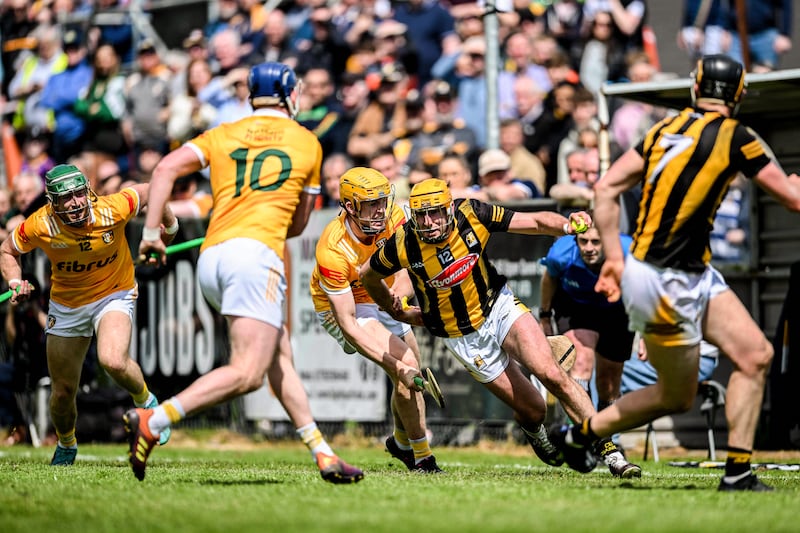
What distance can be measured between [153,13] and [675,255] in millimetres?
14397

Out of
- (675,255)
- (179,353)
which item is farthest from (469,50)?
(675,255)

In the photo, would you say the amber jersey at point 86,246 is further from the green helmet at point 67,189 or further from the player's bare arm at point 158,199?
the player's bare arm at point 158,199

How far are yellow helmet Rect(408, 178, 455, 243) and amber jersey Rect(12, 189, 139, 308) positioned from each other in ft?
8.70

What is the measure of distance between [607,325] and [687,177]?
3.95 m

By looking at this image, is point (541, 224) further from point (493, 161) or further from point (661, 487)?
point (493, 161)

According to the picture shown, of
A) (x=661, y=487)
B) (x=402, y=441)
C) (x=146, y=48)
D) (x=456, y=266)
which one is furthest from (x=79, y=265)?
(x=146, y=48)

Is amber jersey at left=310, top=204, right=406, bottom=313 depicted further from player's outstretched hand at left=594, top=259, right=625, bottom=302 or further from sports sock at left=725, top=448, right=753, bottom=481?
sports sock at left=725, top=448, right=753, bottom=481

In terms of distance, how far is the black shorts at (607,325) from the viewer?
11227 millimetres

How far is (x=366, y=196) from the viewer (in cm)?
942

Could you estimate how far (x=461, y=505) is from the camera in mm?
6902

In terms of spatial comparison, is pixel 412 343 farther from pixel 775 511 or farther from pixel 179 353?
pixel 179 353

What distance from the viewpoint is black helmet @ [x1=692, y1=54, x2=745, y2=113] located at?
7551 millimetres

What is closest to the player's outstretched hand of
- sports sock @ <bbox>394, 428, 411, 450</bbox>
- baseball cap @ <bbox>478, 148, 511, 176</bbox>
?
sports sock @ <bbox>394, 428, 411, 450</bbox>

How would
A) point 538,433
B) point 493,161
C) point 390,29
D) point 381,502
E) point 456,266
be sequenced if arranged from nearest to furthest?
point 381,502, point 456,266, point 538,433, point 493,161, point 390,29
